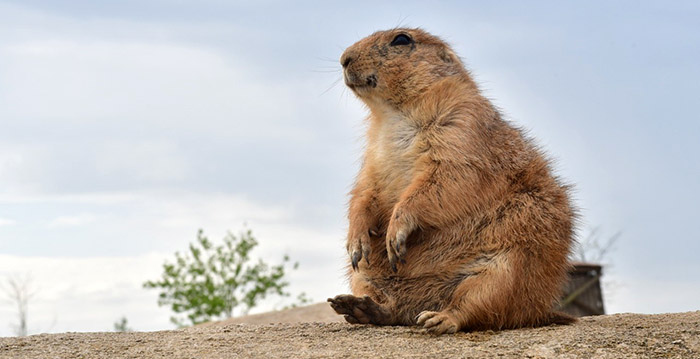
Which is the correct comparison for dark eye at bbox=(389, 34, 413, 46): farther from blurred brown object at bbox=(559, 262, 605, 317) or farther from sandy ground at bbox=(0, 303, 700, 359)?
blurred brown object at bbox=(559, 262, 605, 317)

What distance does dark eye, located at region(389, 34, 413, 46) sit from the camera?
22.9ft

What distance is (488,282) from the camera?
5.97 meters

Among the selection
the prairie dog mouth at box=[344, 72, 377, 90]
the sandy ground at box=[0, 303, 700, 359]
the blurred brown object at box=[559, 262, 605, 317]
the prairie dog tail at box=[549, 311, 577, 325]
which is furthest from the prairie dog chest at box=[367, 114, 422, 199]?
the blurred brown object at box=[559, 262, 605, 317]

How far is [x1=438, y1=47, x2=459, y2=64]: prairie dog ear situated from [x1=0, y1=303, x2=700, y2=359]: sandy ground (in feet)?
8.01

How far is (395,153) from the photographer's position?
21.7 feet

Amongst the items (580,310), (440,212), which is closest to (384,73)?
(440,212)

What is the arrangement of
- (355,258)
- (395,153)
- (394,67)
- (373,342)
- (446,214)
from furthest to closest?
(394,67)
(395,153)
(355,258)
(446,214)
(373,342)

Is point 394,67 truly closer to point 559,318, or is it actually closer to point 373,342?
point 373,342

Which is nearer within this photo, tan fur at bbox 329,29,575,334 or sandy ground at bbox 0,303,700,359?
sandy ground at bbox 0,303,700,359

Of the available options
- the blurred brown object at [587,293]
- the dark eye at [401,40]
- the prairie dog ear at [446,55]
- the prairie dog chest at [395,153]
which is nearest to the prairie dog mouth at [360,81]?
the prairie dog chest at [395,153]

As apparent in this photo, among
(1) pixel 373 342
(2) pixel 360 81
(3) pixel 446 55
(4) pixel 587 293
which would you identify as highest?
(3) pixel 446 55

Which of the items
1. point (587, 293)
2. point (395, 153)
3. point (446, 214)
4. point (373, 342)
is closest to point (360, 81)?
point (395, 153)

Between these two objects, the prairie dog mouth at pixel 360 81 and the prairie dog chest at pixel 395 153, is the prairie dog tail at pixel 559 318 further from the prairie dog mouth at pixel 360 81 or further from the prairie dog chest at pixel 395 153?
the prairie dog mouth at pixel 360 81

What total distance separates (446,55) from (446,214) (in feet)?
5.52
